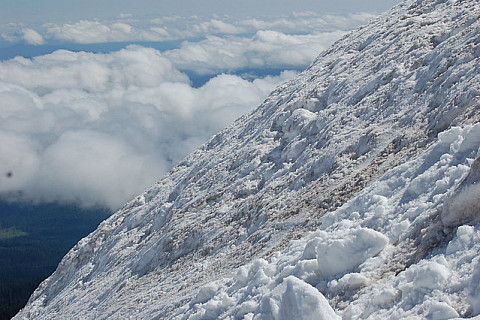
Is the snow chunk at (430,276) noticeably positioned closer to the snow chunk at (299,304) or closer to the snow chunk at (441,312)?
the snow chunk at (441,312)

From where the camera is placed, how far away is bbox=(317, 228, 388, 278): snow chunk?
976 centimetres

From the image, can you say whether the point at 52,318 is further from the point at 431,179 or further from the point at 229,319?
the point at 431,179

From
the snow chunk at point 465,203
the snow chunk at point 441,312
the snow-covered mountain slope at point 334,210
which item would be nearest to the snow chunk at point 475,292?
the snow-covered mountain slope at point 334,210

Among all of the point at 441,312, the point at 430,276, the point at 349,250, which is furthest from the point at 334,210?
the point at 441,312

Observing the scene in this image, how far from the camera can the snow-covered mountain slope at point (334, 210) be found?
8.63m

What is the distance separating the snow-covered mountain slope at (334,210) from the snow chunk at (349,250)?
0.08ft

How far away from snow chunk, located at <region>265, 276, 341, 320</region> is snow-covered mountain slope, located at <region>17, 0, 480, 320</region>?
31mm

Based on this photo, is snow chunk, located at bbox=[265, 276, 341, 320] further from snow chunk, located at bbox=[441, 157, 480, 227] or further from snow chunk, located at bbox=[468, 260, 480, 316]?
snow chunk, located at bbox=[441, 157, 480, 227]

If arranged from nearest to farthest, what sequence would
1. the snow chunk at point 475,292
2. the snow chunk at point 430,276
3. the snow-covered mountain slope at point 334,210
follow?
the snow chunk at point 475,292 < the snow chunk at point 430,276 < the snow-covered mountain slope at point 334,210

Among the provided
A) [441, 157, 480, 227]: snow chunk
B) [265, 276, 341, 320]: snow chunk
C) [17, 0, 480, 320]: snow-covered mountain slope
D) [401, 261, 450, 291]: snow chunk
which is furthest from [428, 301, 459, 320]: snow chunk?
[441, 157, 480, 227]: snow chunk

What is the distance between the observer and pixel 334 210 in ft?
52.1

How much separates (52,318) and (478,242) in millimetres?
30551

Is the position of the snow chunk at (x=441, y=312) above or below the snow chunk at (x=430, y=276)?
below

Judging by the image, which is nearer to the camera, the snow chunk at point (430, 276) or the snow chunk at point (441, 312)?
the snow chunk at point (441, 312)
